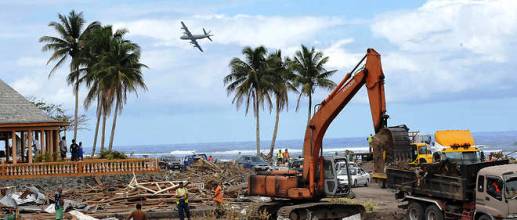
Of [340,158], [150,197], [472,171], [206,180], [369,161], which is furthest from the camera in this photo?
[369,161]

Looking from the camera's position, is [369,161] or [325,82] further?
[325,82]

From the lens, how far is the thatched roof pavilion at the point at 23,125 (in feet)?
130

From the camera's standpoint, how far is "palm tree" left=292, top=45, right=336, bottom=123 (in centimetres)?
7712

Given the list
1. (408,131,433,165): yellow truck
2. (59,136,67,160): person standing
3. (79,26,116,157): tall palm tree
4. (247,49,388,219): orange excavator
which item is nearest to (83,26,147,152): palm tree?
(79,26,116,157): tall palm tree

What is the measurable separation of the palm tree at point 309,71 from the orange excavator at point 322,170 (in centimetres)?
5111

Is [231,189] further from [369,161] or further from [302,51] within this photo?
[302,51]

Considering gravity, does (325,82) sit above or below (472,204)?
above

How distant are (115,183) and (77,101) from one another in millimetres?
26898

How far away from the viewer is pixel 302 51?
7725cm

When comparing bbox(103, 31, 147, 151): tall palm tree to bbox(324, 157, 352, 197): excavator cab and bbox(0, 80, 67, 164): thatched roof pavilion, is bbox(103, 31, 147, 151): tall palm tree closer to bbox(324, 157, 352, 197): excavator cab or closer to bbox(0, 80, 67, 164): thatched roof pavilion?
bbox(0, 80, 67, 164): thatched roof pavilion

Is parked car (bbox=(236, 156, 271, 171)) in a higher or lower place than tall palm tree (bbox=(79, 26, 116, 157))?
lower

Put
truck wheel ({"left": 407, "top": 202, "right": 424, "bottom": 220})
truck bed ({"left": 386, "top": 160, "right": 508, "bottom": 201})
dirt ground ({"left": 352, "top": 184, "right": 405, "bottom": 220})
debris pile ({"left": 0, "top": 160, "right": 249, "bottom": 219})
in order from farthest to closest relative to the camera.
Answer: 1. debris pile ({"left": 0, "top": 160, "right": 249, "bottom": 219})
2. dirt ground ({"left": 352, "top": 184, "right": 405, "bottom": 220})
3. truck wheel ({"left": 407, "top": 202, "right": 424, "bottom": 220})
4. truck bed ({"left": 386, "top": 160, "right": 508, "bottom": 201})

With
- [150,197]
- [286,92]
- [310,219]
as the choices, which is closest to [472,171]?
[310,219]

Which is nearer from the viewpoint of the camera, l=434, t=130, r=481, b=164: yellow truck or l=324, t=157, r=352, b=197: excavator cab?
l=324, t=157, r=352, b=197: excavator cab
